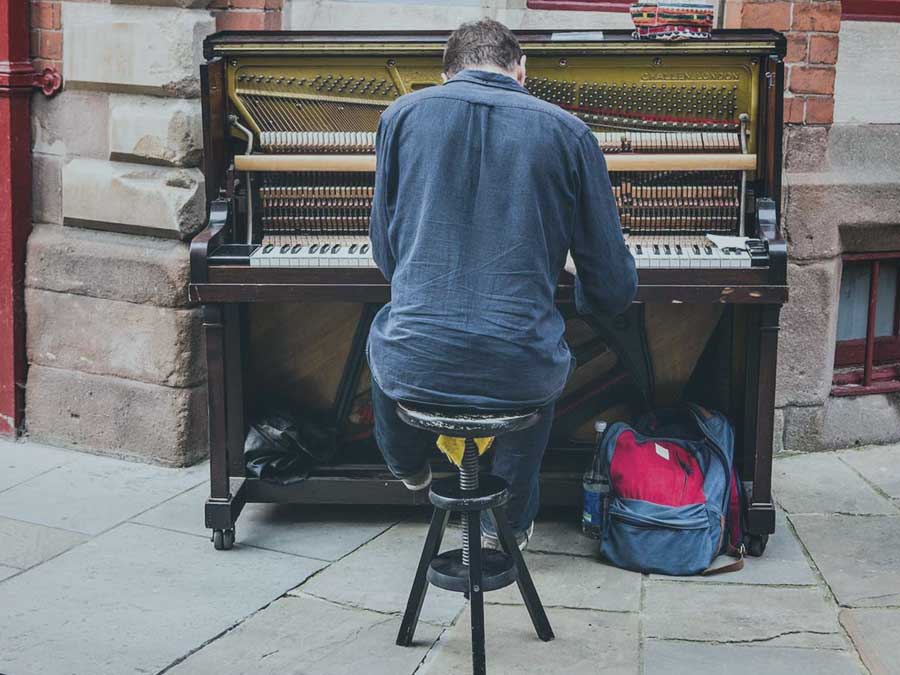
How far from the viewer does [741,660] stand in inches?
135

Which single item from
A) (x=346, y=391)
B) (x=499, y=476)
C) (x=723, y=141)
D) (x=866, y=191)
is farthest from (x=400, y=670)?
Result: (x=866, y=191)

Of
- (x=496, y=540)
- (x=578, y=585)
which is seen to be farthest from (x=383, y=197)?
(x=578, y=585)

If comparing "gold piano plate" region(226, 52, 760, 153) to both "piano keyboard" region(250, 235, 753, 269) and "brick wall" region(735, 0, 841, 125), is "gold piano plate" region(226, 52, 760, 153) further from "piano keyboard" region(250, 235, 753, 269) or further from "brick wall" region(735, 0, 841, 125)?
"brick wall" region(735, 0, 841, 125)

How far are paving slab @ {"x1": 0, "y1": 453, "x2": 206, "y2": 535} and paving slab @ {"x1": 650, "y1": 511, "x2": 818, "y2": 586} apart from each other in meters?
1.85

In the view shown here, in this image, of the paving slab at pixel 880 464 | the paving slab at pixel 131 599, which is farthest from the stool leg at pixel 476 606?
the paving slab at pixel 880 464

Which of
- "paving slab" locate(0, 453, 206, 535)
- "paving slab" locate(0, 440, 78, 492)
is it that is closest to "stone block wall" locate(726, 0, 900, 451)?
"paving slab" locate(0, 453, 206, 535)

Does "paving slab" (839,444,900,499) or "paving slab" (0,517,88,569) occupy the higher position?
"paving slab" (839,444,900,499)

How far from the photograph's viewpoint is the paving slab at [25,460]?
4941 mm

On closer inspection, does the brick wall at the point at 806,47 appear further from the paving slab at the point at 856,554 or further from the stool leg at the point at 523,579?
the stool leg at the point at 523,579

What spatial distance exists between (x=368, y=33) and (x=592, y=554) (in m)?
1.80

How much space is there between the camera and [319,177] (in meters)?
4.22

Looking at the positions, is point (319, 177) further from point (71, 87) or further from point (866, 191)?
point (866, 191)

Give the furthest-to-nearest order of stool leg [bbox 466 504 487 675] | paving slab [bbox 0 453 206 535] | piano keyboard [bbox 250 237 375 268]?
paving slab [bbox 0 453 206 535], piano keyboard [bbox 250 237 375 268], stool leg [bbox 466 504 487 675]

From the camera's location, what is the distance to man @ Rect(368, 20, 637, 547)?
3096 millimetres
